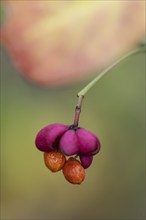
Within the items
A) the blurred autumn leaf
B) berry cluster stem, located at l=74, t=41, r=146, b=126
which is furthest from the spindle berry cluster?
the blurred autumn leaf

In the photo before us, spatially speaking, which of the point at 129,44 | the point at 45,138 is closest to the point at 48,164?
the point at 45,138


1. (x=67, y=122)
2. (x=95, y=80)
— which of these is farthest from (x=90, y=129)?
(x=95, y=80)

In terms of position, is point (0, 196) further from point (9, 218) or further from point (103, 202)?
point (103, 202)

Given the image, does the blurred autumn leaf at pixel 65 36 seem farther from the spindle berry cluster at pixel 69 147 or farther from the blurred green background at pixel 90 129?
the spindle berry cluster at pixel 69 147

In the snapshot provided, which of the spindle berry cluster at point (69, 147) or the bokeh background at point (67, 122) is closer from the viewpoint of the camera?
the spindle berry cluster at point (69, 147)

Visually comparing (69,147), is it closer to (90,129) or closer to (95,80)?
(95,80)

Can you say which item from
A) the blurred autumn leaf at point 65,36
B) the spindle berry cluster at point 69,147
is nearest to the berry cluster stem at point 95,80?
the spindle berry cluster at point 69,147

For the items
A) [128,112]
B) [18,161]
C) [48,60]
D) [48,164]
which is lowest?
[48,164]

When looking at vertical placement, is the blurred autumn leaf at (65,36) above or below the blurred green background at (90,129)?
above
